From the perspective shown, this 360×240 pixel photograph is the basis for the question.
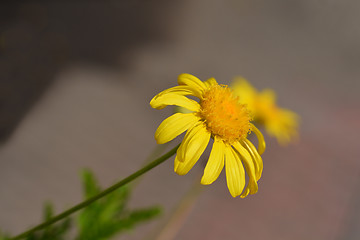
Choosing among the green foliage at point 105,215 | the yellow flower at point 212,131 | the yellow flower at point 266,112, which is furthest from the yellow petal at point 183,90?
the yellow flower at point 266,112

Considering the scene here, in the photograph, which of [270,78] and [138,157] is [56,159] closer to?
[138,157]

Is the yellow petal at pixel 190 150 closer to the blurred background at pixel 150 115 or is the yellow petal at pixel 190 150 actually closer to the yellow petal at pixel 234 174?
the yellow petal at pixel 234 174

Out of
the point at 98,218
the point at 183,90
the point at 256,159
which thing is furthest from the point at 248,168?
the point at 98,218

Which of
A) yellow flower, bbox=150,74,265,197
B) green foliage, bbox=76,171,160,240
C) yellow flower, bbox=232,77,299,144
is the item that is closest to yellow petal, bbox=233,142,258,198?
yellow flower, bbox=150,74,265,197

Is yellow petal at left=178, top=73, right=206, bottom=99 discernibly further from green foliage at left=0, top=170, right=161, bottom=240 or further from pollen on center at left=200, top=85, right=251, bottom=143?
green foliage at left=0, top=170, right=161, bottom=240

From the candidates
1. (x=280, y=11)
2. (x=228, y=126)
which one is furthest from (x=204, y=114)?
(x=280, y=11)

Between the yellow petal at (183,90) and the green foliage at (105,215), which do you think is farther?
the green foliage at (105,215)
